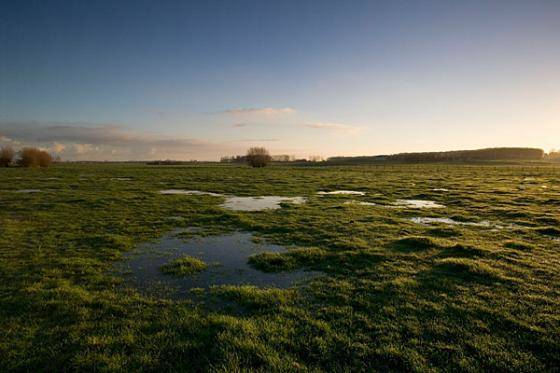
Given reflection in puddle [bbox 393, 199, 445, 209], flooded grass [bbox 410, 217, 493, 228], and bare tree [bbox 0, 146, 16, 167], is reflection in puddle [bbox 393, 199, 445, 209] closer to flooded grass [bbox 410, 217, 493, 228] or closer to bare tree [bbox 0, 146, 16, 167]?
flooded grass [bbox 410, 217, 493, 228]

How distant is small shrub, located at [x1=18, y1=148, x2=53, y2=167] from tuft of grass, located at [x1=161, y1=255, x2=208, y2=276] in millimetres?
115990

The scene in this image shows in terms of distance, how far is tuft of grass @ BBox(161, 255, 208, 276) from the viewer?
10203 millimetres

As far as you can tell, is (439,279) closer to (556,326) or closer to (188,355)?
(556,326)

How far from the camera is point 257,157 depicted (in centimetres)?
11094

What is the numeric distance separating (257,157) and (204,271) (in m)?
102

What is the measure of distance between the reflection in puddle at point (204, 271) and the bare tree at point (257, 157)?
3816 inches

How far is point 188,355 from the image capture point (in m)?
5.92

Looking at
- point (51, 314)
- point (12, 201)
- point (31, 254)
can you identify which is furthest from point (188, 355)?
point (12, 201)

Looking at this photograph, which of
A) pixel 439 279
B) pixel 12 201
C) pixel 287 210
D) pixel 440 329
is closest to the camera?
pixel 440 329

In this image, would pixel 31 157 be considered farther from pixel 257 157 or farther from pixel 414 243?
pixel 414 243

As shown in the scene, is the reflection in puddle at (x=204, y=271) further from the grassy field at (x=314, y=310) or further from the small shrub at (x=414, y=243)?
the small shrub at (x=414, y=243)

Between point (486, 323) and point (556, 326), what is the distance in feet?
5.22

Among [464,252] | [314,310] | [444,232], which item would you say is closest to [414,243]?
[464,252]

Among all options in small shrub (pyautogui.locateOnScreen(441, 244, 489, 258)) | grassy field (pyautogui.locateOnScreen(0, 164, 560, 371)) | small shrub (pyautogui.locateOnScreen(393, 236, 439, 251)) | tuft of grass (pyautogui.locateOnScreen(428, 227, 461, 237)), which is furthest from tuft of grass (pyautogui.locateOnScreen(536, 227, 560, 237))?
small shrub (pyautogui.locateOnScreen(393, 236, 439, 251))
